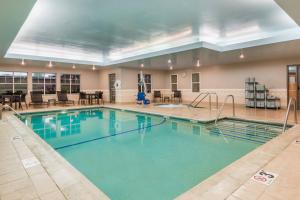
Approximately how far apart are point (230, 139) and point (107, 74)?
989 centimetres

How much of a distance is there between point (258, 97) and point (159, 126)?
5.48 m

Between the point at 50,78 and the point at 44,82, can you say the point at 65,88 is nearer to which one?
the point at 50,78

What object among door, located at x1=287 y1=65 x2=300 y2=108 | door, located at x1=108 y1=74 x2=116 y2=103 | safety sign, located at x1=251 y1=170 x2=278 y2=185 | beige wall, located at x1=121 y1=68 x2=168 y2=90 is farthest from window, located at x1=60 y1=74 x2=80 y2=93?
safety sign, located at x1=251 y1=170 x2=278 y2=185

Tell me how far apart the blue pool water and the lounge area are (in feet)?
0.06

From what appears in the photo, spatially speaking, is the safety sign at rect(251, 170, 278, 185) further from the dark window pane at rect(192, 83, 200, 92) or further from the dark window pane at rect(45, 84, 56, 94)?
the dark window pane at rect(45, 84, 56, 94)

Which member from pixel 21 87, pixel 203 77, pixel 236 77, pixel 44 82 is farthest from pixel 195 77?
pixel 21 87

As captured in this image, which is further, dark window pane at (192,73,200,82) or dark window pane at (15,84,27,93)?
dark window pane at (192,73,200,82)

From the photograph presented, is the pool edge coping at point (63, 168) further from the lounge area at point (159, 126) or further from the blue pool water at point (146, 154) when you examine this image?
the blue pool water at point (146, 154)

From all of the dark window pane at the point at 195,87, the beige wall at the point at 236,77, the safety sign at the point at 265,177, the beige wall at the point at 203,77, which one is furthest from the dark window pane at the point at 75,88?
the safety sign at the point at 265,177

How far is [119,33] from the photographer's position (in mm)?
5668

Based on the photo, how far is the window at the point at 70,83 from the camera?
11812mm

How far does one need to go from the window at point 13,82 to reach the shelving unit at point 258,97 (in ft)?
39.2

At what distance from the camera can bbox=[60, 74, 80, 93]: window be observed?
38.8 ft

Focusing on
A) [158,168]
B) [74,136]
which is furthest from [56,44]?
[158,168]
